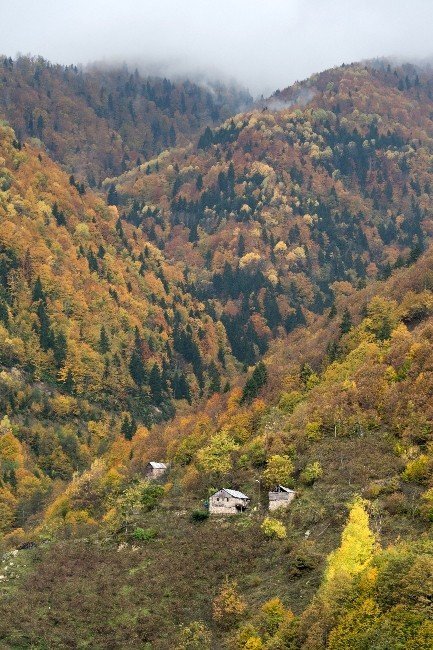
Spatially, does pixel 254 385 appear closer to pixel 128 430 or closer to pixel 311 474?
pixel 311 474

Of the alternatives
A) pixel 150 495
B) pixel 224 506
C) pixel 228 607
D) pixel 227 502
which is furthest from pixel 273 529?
pixel 150 495

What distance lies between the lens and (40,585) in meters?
91.1

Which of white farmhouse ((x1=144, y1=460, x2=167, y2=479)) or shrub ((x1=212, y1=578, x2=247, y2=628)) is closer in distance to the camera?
shrub ((x1=212, y1=578, x2=247, y2=628))

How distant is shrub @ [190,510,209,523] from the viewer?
101588mm

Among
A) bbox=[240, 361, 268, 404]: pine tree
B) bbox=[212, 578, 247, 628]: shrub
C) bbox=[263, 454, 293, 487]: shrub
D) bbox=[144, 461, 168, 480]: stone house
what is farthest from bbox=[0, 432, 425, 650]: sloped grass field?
bbox=[240, 361, 268, 404]: pine tree

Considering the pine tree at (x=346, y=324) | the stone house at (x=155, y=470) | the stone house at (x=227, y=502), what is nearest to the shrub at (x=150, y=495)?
the stone house at (x=227, y=502)

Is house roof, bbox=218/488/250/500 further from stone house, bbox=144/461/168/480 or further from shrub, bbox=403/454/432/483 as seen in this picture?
stone house, bbox=144/461/168/480

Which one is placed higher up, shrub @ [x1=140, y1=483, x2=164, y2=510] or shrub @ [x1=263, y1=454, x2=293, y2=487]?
shrub @ [x1=263, y1=454, x2=293, y2=487]

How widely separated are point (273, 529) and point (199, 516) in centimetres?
1219

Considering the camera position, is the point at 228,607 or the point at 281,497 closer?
the point at 228,607

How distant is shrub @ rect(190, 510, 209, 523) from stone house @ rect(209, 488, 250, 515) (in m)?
1.14

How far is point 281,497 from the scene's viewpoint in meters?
99.1

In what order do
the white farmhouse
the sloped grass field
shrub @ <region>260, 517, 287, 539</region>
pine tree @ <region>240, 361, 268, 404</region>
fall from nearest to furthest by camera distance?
the sloped grass field, shrub @ <region>260, 517, 287, 539</region>, the white farmhouse, pine tree @ <region>240, 361, 268, 404</region>

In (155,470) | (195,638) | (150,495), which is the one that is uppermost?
(195,638)
